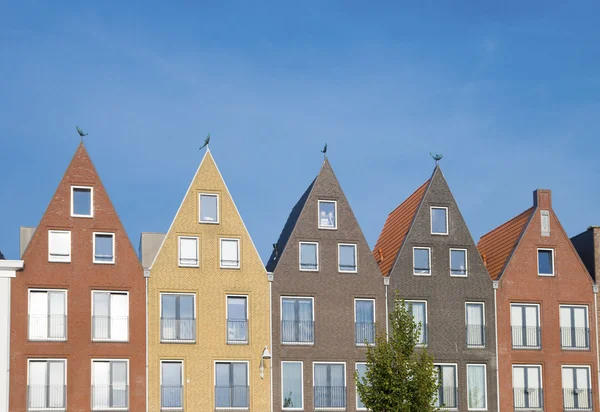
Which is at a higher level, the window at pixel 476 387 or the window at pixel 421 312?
the window at pixel 421 312

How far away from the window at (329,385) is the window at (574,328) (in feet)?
39.0

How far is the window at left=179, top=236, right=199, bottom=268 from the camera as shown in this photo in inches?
2250

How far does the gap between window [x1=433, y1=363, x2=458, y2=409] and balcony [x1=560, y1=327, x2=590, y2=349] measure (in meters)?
6.20

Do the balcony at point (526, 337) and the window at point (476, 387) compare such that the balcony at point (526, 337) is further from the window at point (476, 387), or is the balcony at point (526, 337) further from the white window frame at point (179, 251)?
the white window frame at point (179, 251)

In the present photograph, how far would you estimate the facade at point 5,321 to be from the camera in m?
53.6

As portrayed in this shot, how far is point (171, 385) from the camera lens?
5578 centimetres

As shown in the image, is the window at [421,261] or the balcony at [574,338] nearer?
the window at [421,261]

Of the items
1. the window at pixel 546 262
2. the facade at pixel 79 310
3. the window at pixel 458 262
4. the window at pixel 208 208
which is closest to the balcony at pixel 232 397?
the facade at pixel 79 310

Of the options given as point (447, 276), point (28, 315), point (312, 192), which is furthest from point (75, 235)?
point (447, 276)

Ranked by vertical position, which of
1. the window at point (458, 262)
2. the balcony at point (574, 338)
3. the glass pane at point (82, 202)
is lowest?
the balcony at point (574, 338)

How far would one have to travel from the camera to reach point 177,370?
5612 centimetres

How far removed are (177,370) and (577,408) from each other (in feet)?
67.6

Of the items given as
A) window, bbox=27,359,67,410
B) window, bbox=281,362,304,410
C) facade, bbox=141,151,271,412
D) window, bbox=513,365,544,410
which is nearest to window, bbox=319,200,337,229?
facade, bbox=141,151,271,412

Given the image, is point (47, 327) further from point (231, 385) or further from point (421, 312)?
point (421, 312)
